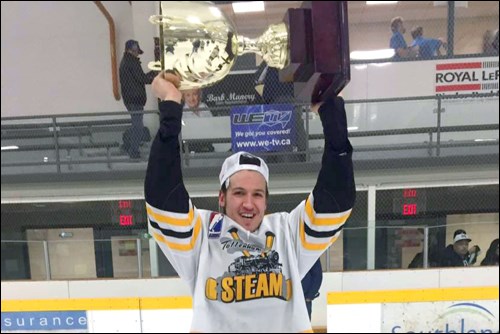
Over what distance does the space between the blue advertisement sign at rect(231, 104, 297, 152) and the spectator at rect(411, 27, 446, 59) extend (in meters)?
2.20

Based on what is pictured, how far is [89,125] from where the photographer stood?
102 inches

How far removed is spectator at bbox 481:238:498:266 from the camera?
2744mm

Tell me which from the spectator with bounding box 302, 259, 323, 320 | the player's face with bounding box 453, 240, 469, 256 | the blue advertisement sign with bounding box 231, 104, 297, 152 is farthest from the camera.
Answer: the player's face with bounding box 453, 240, 469, 256

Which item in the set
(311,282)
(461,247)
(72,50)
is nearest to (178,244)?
(311,282)

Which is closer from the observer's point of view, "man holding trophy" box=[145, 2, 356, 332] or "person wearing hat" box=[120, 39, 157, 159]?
"man holding trophy" box=[145, 2, 356, 332]

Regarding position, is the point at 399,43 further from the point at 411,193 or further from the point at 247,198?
the point at 247,198

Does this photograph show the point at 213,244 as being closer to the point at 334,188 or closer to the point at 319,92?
the point at 334,188

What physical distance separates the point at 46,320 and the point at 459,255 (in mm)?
2632

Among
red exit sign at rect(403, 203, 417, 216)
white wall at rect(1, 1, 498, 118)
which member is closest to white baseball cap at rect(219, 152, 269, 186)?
white wall at rect(1, 1, 498, 118)

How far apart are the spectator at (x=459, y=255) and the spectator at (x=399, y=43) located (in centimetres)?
138

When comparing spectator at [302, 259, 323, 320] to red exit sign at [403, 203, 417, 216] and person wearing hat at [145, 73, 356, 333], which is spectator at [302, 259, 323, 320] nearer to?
person wearing hat at [145, 73, 356, 333]

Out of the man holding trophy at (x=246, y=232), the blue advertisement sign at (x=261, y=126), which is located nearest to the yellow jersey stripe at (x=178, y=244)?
the man holding trophy at (x=246, y=232)

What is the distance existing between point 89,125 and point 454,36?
8.81 ft

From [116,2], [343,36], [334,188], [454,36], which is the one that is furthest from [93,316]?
[454,36]
